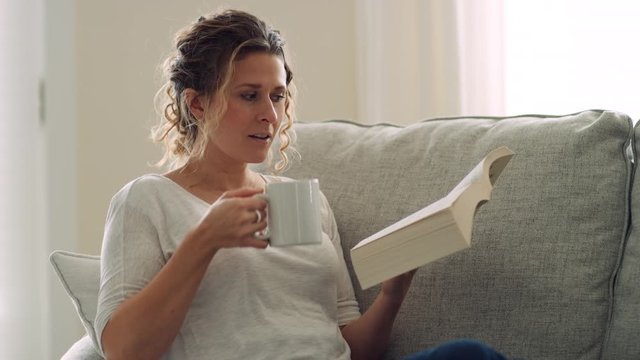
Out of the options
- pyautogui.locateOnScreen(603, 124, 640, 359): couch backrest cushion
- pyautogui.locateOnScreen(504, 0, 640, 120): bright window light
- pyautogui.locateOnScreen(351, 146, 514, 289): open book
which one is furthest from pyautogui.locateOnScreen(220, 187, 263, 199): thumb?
pyautogui.locateOnScreen(504, 0, 640, 120): bright window light

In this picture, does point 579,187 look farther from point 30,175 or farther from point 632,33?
point 30,175

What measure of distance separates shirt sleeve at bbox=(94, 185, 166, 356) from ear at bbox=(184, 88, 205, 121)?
200 mm

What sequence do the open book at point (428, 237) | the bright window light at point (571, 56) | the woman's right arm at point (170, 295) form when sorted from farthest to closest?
the bright window light at point (571, 56) < the woman's right arm at point (170, 295) < the open book at point (428, 237)

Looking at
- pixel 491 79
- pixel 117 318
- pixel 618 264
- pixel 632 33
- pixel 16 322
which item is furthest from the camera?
pixel 16 322

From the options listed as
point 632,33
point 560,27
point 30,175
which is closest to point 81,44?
point 30,175

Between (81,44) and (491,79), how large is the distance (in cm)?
128

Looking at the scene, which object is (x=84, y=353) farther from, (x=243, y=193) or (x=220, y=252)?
(x=243, y=193)

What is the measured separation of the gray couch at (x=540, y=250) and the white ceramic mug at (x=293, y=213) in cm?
37

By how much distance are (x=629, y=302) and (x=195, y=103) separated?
81 cm

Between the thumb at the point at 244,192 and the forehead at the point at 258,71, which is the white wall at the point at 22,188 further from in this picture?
the thumb at the point at 244,192

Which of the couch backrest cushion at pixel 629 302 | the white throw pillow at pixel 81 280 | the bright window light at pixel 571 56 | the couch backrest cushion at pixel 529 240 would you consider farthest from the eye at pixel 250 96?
the bright window light at pixel 571 56

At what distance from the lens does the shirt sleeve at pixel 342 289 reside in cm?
174

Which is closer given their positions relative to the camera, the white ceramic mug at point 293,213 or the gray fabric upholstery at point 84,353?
the white ceramic mug at point 293,213

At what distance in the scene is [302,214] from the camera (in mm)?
1384
